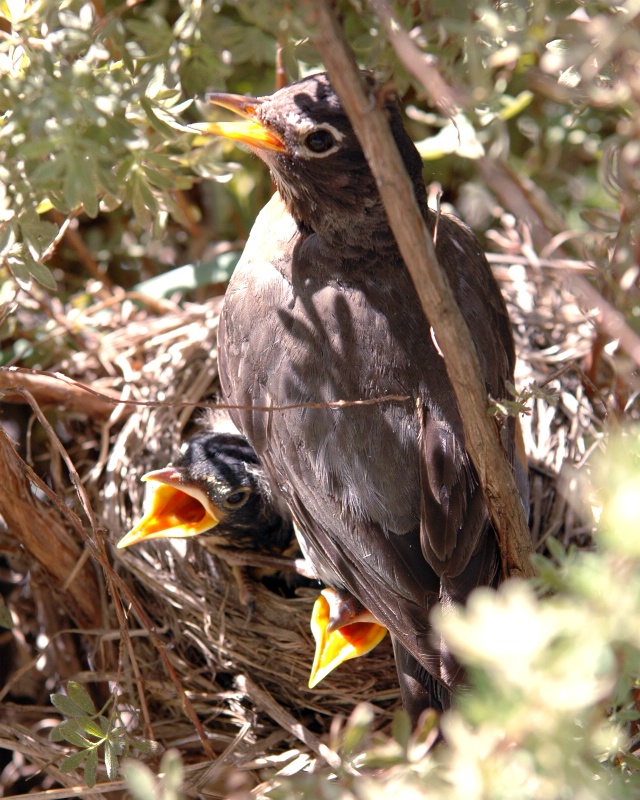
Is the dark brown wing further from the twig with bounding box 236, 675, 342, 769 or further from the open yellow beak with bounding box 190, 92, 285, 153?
the twig with bounding box 236, 675, 342, 769

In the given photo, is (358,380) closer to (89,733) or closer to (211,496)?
(211,496)

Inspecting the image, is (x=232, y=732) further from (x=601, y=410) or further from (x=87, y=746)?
(x=601, y=410)

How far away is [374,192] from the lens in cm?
228

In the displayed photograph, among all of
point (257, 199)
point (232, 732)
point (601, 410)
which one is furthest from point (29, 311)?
point (601, 410)

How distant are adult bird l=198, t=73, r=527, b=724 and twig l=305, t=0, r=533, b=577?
0.37m

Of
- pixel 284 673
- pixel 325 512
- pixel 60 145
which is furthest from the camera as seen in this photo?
pixel 284 673

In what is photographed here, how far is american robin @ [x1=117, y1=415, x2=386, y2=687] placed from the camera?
2.31 m

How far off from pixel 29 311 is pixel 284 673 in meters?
1.39

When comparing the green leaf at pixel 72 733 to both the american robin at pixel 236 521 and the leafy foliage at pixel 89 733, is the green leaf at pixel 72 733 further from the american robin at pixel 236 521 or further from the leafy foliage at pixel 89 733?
the american robin at pixel 236 521

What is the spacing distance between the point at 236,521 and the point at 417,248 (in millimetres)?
1394

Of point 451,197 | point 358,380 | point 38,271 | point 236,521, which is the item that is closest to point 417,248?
point 358,380

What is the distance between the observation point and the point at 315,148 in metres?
2.22

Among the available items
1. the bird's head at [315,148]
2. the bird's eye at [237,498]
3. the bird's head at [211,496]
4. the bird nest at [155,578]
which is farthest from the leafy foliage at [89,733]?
the bird's head at [315,148]

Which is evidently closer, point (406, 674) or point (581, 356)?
point (406, 674)
